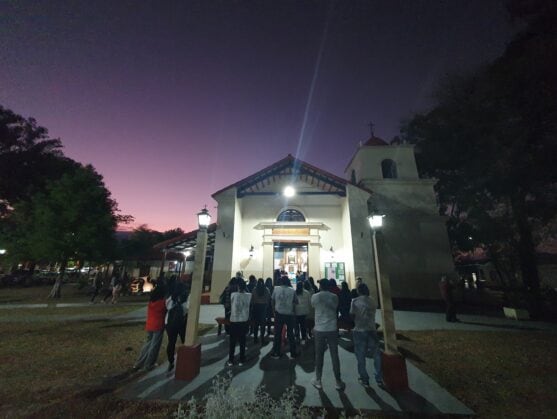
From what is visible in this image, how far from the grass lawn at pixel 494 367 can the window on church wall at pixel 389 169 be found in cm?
1207

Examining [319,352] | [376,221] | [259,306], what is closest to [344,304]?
[259,306]

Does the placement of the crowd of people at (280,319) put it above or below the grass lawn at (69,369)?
above

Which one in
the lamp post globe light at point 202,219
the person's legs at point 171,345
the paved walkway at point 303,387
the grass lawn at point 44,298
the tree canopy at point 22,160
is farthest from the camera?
the tree canopy at point 22,160

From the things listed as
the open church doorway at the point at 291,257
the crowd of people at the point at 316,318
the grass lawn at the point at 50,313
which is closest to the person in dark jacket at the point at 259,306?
the crowd of people at the point at 316,318

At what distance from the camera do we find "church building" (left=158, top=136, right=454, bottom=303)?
13.3 metres

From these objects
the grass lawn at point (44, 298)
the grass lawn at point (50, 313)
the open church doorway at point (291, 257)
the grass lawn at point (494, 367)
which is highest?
the open church doorway at point (291, 257)

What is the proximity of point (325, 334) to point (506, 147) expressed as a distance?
50.6 ft

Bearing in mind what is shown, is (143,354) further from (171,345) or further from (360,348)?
(360,348)

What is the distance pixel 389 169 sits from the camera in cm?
1830

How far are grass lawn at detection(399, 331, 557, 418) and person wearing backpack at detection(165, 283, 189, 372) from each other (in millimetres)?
6084

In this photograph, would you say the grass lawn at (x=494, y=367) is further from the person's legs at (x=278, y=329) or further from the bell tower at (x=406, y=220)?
the bell tower at (x=406, y=220)

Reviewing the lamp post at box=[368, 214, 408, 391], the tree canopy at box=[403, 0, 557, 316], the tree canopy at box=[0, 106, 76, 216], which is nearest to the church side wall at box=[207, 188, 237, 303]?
the lamp post at box=[368, 214, 408, 391]

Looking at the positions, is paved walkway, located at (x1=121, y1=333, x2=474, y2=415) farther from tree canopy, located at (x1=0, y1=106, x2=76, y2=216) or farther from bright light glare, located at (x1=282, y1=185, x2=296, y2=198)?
tree canopy, located at (x1=0, y1=106, x2=76, y2=216)

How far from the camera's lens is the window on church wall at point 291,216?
15.3 meters
